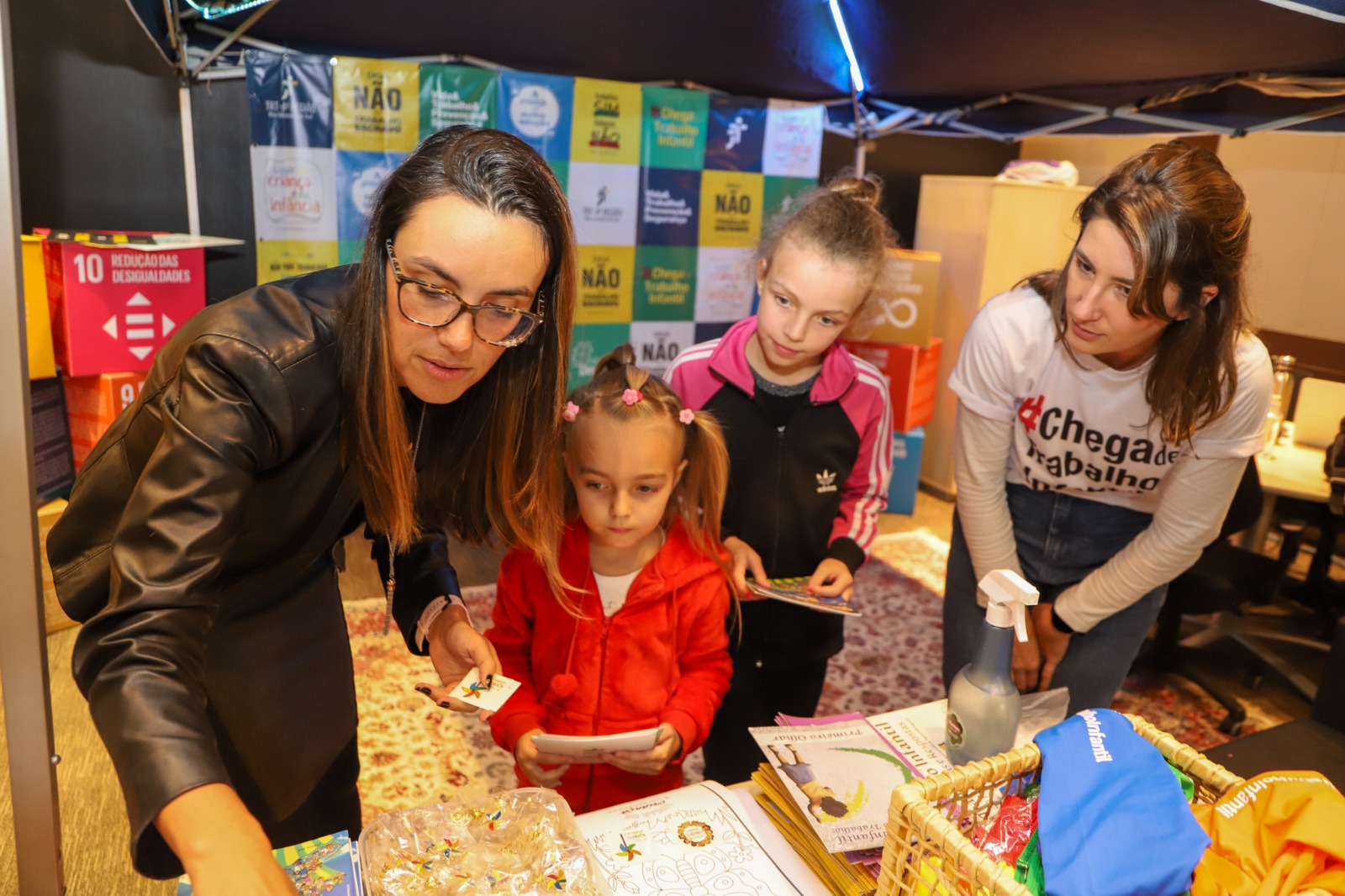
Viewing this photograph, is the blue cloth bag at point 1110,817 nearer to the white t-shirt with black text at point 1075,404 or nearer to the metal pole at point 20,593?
the white t-shirt with black text at point 1075,404

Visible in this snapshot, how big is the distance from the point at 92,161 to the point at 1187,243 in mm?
3599

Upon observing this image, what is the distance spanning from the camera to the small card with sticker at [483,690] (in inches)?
48.1

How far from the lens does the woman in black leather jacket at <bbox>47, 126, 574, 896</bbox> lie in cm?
83

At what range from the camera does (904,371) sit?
4676 millimetres

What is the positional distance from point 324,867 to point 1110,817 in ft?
2.68

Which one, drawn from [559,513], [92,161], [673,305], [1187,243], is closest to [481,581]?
[673,305]

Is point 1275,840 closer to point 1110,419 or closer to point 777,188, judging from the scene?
point 1110,419

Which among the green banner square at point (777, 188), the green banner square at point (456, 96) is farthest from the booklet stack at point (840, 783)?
the green banner square at point (777, 188)

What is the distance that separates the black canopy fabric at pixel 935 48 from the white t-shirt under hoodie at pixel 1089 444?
3.58ft

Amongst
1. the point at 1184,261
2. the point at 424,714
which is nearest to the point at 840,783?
the point at 1184,261

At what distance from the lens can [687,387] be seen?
1.92m

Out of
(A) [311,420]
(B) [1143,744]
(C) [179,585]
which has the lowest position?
(B) [1143,744]

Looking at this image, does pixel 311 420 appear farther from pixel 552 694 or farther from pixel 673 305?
pixel 673 305

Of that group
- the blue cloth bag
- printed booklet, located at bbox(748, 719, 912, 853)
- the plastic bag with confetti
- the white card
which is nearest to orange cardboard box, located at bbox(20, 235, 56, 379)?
the white card
